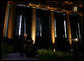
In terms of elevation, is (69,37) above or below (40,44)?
above

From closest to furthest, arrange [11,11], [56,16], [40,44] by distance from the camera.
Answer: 1. [11,11]
2. [40,44]
3. [56,16]

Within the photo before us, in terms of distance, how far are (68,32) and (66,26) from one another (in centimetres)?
149

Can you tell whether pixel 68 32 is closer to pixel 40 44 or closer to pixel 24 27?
Answer: pixel 40 44

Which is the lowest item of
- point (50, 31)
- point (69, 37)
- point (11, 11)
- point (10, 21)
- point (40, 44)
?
point (40, 44)

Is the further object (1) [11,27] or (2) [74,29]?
(2) [74,29]

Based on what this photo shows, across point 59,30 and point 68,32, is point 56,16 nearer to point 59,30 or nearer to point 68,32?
point 59,30

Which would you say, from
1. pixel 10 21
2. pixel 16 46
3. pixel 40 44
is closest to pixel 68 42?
pixel 40 44

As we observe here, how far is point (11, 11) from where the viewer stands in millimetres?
12641

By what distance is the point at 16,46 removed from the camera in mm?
11594

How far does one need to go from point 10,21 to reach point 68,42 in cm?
1180

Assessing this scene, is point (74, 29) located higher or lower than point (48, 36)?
higher

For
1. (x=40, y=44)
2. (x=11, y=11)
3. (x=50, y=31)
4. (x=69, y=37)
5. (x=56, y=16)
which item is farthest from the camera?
(x=56, y=16)

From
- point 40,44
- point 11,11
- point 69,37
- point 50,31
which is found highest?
point 11,11

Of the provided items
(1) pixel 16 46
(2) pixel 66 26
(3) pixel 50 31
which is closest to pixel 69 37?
(2) pixel 66 26
